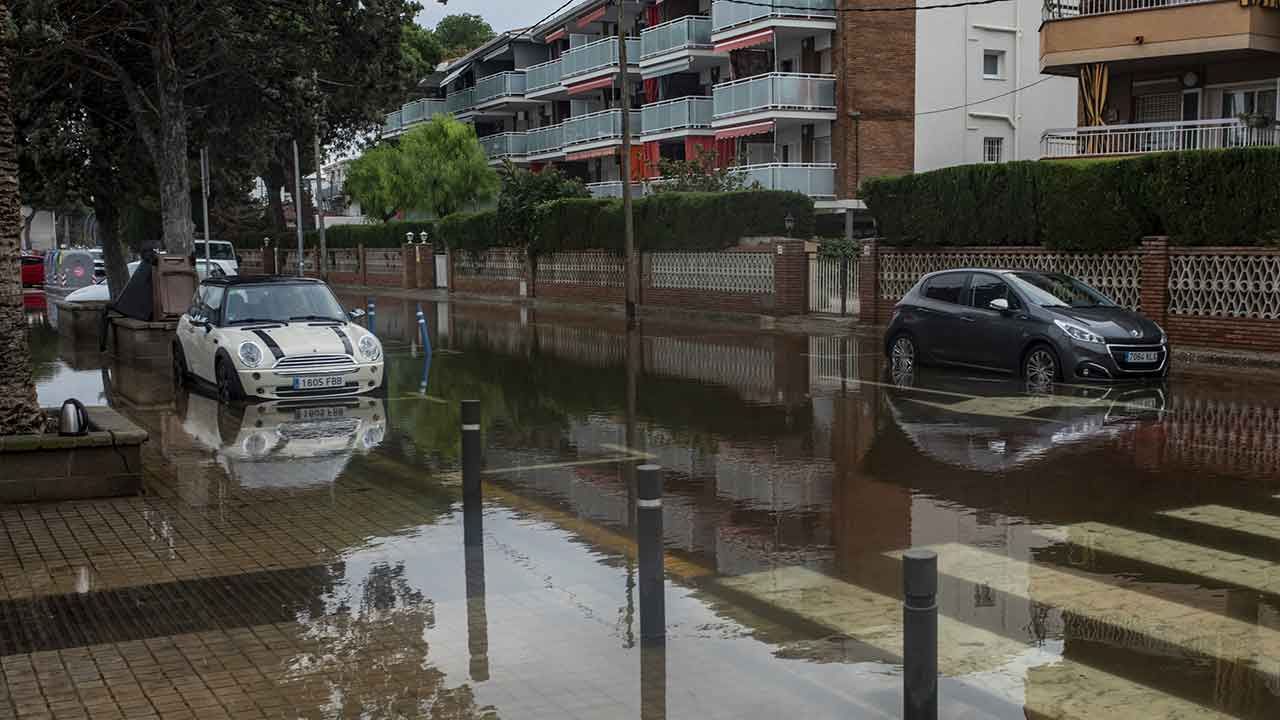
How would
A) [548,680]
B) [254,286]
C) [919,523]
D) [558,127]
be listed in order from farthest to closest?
[558,127]
[254,286]
[919,523]
[548,680]

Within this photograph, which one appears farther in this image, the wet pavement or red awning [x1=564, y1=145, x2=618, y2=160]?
red awning [x1=564, y1=145, x2=618, y2=160]

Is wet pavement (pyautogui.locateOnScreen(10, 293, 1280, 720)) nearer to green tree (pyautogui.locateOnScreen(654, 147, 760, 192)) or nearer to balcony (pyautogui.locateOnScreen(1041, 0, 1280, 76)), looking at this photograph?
balcony (pyautogui.locateOnScreen(1041, 0, 1280, 76))

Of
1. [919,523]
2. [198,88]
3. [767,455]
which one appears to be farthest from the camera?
[198,88]

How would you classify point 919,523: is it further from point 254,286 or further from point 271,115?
point 271,115

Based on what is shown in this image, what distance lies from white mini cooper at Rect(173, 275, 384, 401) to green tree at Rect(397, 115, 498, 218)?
152ft

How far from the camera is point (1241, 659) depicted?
5762 millimetres

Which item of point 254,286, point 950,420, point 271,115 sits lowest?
point 950,420

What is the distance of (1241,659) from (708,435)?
24.7 feet

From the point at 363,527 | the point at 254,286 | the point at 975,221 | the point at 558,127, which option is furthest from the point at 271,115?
the point at 558,127

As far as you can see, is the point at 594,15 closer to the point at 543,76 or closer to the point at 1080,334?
the point at 543,76

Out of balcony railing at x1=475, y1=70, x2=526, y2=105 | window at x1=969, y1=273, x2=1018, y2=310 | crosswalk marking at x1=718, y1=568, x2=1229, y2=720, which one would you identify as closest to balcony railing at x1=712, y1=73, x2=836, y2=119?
balcony railing at x1=475, y1=70, x2=526, y2=105

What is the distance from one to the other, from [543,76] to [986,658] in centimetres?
6142

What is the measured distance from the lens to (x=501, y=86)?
68.4 meters

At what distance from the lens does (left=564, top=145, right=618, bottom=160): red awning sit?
188ft
